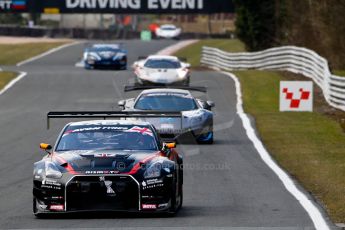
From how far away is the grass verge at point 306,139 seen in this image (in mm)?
16766

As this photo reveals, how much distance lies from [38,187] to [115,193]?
0.92 meters

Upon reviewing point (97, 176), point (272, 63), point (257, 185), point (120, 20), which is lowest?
point (120, 20)

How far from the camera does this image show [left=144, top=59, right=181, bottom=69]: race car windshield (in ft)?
140

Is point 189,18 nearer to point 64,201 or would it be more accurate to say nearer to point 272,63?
point 272,63

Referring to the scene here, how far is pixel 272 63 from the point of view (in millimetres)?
52906

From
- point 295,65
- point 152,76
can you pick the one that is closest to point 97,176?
point 152,76

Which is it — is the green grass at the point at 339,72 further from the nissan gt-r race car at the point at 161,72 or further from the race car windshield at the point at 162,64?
the race car windshield at the point at 162,64

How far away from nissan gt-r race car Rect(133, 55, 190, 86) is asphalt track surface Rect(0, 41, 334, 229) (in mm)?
979

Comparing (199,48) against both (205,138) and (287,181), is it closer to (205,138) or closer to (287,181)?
(205,138)

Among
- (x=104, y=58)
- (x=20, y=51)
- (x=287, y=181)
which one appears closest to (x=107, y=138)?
(x=287, y=181)

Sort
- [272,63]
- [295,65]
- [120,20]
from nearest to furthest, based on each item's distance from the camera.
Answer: [295,65] → [272,63] → [120,20]

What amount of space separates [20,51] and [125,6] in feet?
59.9

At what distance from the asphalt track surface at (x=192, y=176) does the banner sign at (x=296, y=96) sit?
4.52 ft

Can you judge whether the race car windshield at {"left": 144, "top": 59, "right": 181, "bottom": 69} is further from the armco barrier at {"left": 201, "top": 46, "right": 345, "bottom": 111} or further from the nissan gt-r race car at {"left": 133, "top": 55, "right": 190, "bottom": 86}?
the armco barrier at {"left": 201, "top": 46, "right": 345, "bottom": 111}
